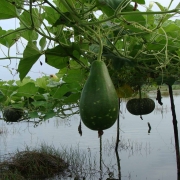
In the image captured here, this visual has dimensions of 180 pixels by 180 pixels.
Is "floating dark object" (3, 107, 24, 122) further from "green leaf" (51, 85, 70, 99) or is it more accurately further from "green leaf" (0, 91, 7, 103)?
"green leaf" (51, 85, 70, 99)

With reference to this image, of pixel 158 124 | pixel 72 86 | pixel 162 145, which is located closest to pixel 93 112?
pixel 72 86

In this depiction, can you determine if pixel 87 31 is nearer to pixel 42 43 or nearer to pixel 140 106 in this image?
pixel 42 43

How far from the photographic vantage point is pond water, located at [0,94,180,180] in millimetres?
2934

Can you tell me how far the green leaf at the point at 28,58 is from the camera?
0.94 meters

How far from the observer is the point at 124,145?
388cm

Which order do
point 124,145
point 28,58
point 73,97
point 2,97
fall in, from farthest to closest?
point 124,145, point 2,97, point 73,97, point 28,58

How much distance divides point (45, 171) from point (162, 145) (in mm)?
1167

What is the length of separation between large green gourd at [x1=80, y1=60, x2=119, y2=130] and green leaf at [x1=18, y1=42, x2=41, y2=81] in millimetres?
298

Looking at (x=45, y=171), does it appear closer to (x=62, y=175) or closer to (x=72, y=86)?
(x=62, y=175)

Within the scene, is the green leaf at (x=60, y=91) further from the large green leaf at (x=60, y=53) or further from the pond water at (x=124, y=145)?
the pond water at (x=124, y=145)

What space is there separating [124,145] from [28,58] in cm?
301

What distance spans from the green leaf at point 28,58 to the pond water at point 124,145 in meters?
1.39

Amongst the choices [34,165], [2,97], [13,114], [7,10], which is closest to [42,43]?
[7,10]

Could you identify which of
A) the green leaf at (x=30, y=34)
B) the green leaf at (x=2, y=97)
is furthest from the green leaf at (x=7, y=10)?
the green leaf at (x=2, y=97)
